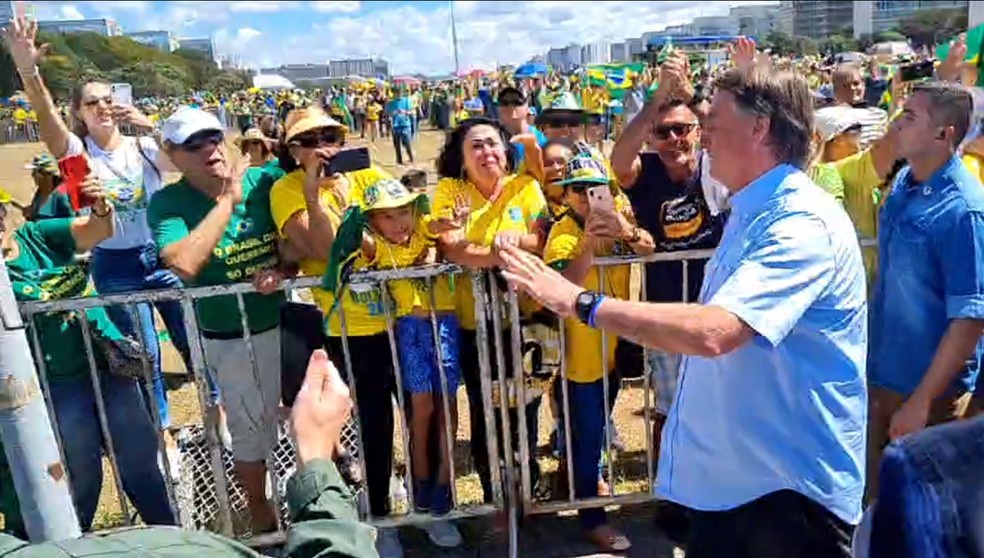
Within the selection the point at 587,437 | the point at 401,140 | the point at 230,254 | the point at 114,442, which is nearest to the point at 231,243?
the point at 230,254

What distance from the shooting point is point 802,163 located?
6.87 ft

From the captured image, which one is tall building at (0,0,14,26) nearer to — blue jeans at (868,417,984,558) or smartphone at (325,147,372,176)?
smartphone at (325,147,372,176)

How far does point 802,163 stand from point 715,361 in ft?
1.78

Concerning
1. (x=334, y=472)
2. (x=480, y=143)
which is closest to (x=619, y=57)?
(x=480, y=143)

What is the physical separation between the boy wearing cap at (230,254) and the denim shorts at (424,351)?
543mm

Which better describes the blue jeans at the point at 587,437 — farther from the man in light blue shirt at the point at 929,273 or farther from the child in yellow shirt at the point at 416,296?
the man in light blue shirt at the point at 929,273

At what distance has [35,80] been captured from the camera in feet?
12.3

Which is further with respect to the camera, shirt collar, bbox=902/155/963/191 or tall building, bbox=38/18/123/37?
tall building, bbox=38/18/123/37

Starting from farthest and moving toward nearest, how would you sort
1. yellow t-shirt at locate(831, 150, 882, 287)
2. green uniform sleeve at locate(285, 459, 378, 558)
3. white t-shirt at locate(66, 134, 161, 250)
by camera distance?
1. white t-shirt at locate(66, 134, 161, 250)
2. yellow t-shirt at locate(831, 150, 882, 287)
3. green uniform sleeve at locate(285, 459, 378, 558)

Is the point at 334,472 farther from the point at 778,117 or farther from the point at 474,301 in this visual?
the point at 474,301

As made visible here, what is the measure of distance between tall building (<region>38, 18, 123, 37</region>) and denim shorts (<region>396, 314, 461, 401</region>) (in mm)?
1685

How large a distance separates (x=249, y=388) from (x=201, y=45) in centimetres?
198

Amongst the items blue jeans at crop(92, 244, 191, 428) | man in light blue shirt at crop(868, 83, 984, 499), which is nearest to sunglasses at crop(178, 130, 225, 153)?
blue jeans at crop(92, 244, 191, 428)

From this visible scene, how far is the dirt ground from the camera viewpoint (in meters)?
3.67
